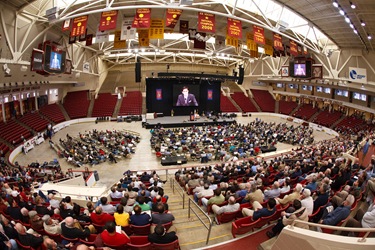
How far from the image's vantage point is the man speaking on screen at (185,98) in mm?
31792

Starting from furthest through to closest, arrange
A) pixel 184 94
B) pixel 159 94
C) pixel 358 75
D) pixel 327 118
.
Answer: pixel 327 118, pixel 184 94, pixel 159 94, pixel 358 75

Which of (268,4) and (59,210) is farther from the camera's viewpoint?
(268,4)

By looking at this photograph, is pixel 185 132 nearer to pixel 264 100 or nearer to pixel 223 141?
pixel 223 141

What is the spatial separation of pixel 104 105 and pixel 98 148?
18567 millimetres

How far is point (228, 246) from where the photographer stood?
5.12m

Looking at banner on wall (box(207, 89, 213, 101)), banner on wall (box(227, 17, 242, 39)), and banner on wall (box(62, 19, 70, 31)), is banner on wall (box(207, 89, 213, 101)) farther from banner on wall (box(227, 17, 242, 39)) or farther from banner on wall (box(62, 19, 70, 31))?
banner on wall (box(62, 19, 70, 31))

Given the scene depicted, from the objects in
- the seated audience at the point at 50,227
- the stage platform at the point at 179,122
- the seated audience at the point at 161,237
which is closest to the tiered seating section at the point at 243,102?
the stage platform at the point at 179,122

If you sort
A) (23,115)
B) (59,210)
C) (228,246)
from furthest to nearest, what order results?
(23,115) → (59,210) → (228,246)

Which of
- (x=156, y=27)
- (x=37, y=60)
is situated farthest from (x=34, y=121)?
(x=156, y=27)

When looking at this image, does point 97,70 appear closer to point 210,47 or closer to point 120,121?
point 120,121

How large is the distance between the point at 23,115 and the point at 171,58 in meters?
27.6

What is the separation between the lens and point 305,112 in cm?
3744

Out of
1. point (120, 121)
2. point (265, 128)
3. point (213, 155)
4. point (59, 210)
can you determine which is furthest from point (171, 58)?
point (59, 210)

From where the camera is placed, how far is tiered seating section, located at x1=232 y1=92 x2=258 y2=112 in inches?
1671
